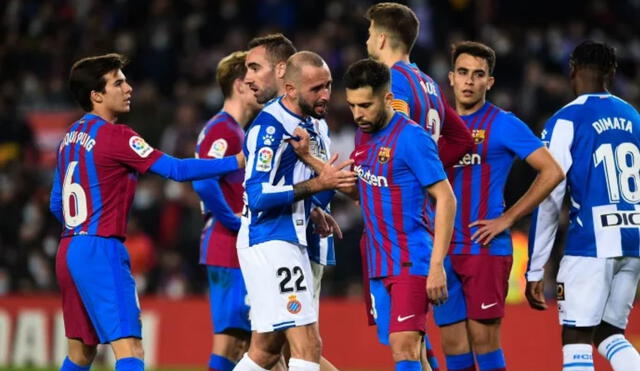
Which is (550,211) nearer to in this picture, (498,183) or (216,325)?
(498,183)

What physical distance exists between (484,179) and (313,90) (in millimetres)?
1516

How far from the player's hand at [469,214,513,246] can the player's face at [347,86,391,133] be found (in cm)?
134

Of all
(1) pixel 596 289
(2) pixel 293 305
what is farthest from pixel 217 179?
(1) pixel 596 289

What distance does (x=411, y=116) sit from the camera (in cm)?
754

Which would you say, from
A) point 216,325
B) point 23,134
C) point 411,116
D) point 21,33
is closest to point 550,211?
point 411,116

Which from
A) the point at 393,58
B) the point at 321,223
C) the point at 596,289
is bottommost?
the point at 596,289

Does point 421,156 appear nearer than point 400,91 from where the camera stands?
Yes

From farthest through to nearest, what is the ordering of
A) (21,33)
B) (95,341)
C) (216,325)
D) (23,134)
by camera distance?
(21,33)
(23,134)
(216,325)
(95,341)

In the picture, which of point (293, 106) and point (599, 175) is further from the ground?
point (293, 106)

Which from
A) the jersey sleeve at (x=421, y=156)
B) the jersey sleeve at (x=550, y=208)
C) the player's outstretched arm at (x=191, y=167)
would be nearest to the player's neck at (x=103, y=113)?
the player's outstretched arm at (x=191, y=167)

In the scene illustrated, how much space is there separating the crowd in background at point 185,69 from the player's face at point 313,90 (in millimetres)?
7345

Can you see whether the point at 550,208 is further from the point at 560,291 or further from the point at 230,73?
the point at 230,73

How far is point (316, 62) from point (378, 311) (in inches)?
62.1

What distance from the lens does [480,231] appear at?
7.93m
